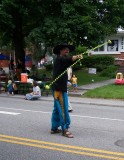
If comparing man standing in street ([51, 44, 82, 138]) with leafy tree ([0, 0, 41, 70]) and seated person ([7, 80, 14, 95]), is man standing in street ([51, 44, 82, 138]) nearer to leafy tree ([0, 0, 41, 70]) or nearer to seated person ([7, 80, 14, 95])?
seated person ([7, 80, 14, 95])

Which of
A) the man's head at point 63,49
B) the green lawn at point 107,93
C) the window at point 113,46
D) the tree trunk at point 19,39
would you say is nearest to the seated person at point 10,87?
the green lawn at point 107,93

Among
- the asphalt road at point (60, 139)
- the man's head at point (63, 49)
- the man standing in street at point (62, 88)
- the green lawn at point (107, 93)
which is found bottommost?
the asphalt road at point (60, 139)

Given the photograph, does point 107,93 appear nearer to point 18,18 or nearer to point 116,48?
point 18,18

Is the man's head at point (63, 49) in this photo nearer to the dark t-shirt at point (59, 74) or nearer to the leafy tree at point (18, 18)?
the dark t-shirt at point (59, 74)

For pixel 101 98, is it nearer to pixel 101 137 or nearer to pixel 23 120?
pixel 23 120

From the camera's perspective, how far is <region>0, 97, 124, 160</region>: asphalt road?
22.9ft

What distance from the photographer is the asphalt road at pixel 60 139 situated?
6988 millimetres

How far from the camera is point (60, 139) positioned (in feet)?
27.2

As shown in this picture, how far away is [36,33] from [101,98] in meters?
5.21

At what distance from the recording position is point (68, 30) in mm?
19922

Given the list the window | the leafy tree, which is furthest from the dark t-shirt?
the window

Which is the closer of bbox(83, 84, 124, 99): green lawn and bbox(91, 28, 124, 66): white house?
bbox(83, 84, 124, 99): green lawn

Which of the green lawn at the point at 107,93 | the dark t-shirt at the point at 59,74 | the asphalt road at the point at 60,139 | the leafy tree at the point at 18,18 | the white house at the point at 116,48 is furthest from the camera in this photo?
the white house at the point at 116,48

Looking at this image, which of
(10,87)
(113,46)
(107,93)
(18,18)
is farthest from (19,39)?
(113,46)
